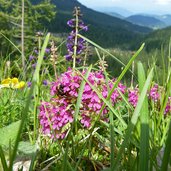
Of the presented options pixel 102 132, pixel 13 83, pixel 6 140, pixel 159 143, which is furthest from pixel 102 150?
pixel 13 83

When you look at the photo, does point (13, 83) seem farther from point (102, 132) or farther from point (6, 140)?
point (6, 140)

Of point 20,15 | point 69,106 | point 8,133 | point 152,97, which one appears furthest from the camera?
point 20,15

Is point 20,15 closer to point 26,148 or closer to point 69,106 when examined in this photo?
point 69,106

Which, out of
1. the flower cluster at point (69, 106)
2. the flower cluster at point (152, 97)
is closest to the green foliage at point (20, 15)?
the flower cluster at point (152, 97)

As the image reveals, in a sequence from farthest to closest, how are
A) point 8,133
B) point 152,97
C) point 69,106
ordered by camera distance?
point 152,97 < point 69,106 < point 8,133

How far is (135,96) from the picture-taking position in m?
2.13

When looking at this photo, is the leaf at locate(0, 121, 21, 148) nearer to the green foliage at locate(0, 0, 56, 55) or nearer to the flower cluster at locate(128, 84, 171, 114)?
the flower cluster at locate(128, 84, 171, 114)

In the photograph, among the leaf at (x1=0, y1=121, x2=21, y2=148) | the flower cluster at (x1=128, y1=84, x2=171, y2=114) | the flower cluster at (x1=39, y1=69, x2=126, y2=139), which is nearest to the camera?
the leaf at (x1=0, y1=121, x2=21, y2=148)

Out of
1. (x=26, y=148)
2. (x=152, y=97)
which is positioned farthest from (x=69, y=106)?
(x=152, y=97)

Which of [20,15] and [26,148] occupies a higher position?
[26,148]

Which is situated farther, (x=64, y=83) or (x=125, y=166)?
(x=64, y=83)

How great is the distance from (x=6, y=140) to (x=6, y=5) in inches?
828

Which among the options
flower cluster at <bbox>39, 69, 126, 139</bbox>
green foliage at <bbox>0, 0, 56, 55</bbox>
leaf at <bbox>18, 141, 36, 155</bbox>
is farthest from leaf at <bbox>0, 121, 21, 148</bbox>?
green foliage at <bbox>0, 0, 56, 55</bbox>

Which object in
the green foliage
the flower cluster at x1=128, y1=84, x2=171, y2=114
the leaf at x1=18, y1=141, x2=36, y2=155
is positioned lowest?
the green foliage
